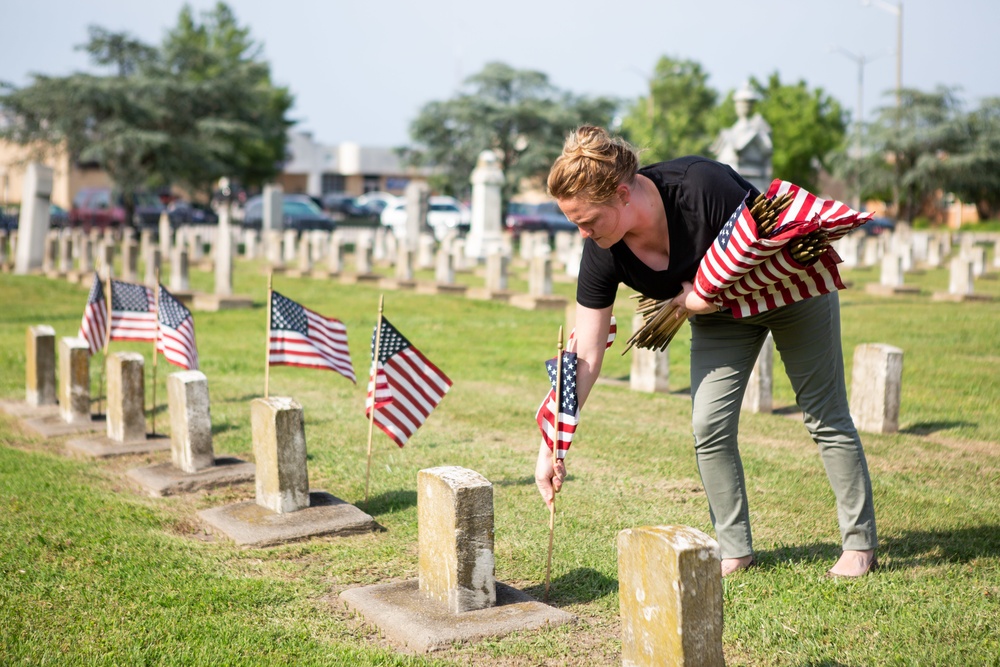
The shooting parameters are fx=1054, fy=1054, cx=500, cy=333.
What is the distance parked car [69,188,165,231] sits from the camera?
38969 mm

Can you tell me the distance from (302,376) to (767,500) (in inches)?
224

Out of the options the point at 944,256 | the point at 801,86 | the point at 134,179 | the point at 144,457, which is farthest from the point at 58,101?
the point at 801,86

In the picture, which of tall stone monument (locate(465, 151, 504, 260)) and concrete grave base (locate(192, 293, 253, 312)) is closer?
concrete grave base (locate(192, 293, 253, 312))

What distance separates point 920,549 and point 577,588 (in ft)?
5.29

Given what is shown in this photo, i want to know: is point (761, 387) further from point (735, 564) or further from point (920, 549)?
point (735, 564)

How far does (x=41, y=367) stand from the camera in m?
8.73

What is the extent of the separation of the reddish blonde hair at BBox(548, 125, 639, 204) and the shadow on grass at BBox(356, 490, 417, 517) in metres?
2.57

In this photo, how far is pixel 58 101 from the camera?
36031mm

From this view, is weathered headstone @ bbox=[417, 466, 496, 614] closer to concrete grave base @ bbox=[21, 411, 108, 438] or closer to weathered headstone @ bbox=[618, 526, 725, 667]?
weathered headstone @ bbox=[618, 526, 725, 667]

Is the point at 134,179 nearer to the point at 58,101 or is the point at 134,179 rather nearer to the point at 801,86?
the point at 58,101

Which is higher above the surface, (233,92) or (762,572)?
(233,92)

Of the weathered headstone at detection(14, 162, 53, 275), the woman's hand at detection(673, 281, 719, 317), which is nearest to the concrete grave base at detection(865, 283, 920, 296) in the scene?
the woman's hand at detection(673, 281, 719, 317)

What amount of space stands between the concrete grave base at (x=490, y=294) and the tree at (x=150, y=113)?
21.5 meters

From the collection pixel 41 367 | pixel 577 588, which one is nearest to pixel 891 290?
pixel 41 367
